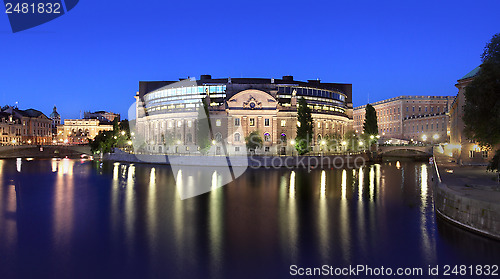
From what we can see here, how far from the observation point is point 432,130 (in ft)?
395

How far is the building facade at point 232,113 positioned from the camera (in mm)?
90875

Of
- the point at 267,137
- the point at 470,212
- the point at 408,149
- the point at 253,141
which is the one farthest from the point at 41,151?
the point at 470,212

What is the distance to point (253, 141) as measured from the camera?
83.9m

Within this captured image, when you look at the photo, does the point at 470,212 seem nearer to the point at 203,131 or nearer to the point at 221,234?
the point at 221,234

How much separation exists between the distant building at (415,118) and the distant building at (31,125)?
Answer: 150804 mm

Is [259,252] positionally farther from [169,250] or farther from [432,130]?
[432,130]

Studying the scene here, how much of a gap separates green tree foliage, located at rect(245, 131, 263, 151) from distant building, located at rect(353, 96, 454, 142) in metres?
63.8

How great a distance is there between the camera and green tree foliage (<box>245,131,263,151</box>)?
8344 cm

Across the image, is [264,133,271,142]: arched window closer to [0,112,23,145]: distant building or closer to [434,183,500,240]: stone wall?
[434,183,500,240]: stone wall

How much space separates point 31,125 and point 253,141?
120677mm

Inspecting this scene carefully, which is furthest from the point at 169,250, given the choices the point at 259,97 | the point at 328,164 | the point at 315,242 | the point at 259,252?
the point at 259,97

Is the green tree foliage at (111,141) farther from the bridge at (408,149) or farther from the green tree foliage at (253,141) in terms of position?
the bridge at (408,149)

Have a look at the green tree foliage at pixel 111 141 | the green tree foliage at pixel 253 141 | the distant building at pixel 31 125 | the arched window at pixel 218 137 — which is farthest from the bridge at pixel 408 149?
the distant building at pixel 31 125

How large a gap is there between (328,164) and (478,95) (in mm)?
47451
